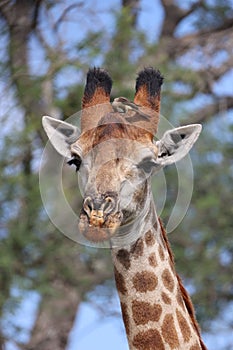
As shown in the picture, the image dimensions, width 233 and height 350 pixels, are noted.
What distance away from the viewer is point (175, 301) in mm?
5086

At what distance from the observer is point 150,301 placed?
5.00 m

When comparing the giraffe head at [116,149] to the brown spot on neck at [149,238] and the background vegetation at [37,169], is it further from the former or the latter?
the background vegetation at [37,169]

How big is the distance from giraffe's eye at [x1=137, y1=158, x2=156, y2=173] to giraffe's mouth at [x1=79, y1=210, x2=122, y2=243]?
1.19 feet

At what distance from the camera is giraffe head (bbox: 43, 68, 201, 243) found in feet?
15.4

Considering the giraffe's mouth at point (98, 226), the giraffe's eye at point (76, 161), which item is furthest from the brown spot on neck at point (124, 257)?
the giraffe's eye at point (76, 161)

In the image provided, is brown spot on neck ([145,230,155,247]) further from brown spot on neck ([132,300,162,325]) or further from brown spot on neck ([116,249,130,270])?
brown spot on neck ([132,300,162,325])

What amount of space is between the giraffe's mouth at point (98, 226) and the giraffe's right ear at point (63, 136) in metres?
0.83

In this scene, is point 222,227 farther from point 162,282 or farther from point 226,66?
point 162,282

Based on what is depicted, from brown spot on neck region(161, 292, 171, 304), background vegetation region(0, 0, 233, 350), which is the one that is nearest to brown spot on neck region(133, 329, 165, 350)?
brown spot on neck region(161, 292, 171, 304)

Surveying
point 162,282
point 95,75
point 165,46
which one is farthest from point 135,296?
point 165,46

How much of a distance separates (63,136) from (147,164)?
67 centimetres

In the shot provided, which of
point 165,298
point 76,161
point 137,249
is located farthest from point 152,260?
point 76,161

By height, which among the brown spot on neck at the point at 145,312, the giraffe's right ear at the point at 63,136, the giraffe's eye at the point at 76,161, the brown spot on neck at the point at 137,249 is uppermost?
the giraffe's eye at the point at 76,161

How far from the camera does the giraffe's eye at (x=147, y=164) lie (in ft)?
16.4
